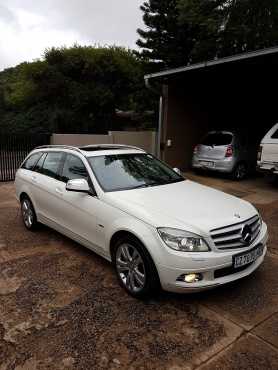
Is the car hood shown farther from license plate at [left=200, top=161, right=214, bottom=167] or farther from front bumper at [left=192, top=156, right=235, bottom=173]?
license plate at [left=200, top=161, right=214, bottom=167]

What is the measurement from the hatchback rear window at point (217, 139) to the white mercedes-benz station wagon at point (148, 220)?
6030mm

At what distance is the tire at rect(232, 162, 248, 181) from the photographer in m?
10.8

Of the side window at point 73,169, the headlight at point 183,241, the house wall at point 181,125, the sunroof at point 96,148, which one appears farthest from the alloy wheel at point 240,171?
the headlight at point 183,241

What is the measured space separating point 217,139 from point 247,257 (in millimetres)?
7843

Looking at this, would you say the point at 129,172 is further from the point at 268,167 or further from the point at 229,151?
the point at 229,151

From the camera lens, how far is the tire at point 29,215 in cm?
585

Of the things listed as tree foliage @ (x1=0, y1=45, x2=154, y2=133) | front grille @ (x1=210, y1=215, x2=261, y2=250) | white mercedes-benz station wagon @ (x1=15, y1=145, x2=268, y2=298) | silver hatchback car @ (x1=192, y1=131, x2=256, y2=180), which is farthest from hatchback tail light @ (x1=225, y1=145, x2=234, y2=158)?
tree foliage @ (x1=0, y1=45, x2=154, y2=133)

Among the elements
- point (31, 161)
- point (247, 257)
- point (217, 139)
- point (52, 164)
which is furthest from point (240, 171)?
point (247, 257)

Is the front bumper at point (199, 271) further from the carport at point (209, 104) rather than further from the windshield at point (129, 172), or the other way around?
the carport at point (209, 104)

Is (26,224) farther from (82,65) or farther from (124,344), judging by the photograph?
(82,65)

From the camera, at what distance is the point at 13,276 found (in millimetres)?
4340

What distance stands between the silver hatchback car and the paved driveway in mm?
6162

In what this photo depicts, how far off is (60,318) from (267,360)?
6.20 feet

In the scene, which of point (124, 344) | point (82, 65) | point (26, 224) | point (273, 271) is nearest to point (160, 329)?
point (124, 344)
